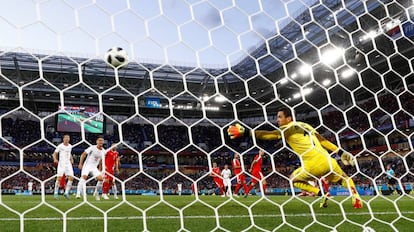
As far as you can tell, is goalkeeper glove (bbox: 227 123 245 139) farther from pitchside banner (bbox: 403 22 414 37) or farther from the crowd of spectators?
the crowd of spectators

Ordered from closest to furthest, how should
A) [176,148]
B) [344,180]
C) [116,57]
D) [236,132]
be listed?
[236,132] < [116,57] < [344,180] < [176,148]

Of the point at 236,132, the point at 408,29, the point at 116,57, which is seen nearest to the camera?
the point at 236,132

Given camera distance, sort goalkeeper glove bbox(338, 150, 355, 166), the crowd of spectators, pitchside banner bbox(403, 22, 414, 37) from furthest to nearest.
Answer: the crowd of spectators
pitchside banner bbox(403, 22, 414, 37)
goalkeeper glove bbox(338, 150, 355, 166)

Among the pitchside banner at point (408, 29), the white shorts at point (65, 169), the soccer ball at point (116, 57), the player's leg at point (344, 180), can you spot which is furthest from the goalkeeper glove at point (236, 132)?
the pitchside banner at point (408, 29)

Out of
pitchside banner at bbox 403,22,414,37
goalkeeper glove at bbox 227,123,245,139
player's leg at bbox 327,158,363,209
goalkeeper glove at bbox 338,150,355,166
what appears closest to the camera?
goalkeeper glove at bbox 227,123,245,139

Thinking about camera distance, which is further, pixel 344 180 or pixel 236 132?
pixel 344 180

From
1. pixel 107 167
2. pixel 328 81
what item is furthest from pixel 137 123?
pixel 107 167

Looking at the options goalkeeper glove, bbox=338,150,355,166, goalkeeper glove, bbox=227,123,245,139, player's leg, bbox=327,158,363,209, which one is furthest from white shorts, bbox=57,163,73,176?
goalkeeper glove, bbox=338,150,355,166

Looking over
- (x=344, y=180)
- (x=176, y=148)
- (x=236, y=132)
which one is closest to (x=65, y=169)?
(x=236, y=132)

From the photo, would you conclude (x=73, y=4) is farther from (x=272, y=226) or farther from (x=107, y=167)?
(x=107, y=167)

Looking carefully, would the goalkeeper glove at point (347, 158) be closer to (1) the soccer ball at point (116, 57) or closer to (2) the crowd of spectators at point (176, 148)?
(1) the soccer ball at point (116, 57)

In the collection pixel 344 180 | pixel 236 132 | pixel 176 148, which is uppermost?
pixel 176 148

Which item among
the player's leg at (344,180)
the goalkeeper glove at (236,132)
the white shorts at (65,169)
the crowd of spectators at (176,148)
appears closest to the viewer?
the goalkeeper glove at (236,132)

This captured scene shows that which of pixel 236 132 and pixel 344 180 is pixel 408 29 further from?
pixel 236 132
